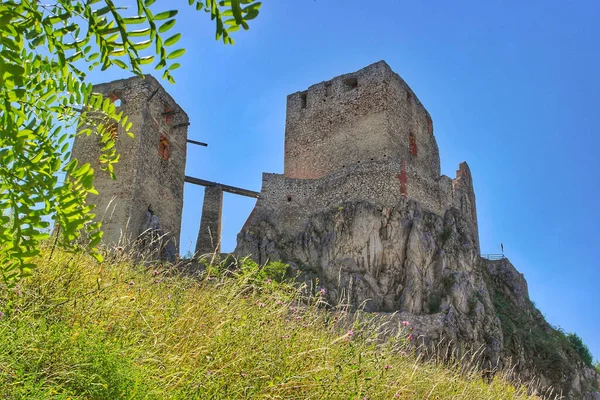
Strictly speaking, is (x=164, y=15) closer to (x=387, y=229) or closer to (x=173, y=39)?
(x=173, y=39)

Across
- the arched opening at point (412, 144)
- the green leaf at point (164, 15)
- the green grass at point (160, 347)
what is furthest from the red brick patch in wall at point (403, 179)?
the green leaf at point (164, 15)

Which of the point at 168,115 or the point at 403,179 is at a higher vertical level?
the point at 168,115

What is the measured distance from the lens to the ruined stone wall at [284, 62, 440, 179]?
2273cm

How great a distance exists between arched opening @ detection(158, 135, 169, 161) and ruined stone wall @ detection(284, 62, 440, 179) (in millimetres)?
6048

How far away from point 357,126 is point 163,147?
8243 millimetres

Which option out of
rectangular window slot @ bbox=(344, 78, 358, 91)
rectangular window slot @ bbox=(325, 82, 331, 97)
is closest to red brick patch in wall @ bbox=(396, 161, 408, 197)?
rectangular window slot @ bbox=(344, 78, 358, 91)

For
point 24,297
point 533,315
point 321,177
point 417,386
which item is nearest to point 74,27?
point 24,297

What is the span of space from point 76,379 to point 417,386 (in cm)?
352

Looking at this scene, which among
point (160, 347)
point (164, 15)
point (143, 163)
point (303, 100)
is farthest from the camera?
point (303, 100)

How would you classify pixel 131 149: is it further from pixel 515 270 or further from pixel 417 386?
pixel 515 270

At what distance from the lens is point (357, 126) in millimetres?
23375

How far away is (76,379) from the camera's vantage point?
362 centimetres

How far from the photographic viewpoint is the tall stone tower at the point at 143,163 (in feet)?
60.2

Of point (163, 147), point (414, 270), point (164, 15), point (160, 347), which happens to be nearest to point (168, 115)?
point (163, 147)
